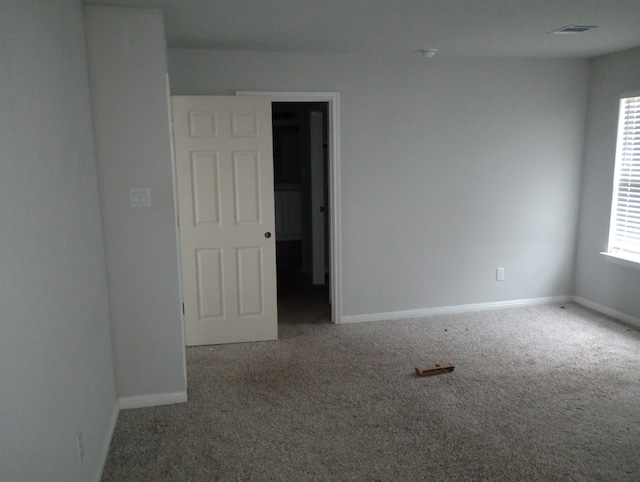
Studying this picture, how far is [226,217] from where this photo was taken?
13.1 feet

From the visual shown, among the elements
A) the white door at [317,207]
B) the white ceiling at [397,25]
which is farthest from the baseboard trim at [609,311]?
the white door at [317,207]

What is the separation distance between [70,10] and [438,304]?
3.88 metres

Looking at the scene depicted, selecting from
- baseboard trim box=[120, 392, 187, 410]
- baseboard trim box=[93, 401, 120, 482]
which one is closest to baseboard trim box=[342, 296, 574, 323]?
baseboard trim box=[120, 392, 187, 410]

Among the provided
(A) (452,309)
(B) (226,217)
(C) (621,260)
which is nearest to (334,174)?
(B) (226,217)

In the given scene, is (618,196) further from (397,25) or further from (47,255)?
(47,255)

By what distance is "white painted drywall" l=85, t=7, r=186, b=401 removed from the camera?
9.32ft

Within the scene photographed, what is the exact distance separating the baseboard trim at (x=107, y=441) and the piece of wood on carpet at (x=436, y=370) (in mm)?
2035

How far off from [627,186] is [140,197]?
427 centimetres

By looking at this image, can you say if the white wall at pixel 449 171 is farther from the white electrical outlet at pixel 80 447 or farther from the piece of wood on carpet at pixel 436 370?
the white electrical outlet at pixel 80 447

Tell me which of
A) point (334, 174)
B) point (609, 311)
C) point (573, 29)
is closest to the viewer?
point (573, 29)

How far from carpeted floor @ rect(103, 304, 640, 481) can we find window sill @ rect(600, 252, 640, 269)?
0.60m

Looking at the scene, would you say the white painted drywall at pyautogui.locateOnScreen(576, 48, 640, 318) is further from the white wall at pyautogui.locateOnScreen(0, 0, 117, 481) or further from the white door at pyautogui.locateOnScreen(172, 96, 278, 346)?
the white wall at pyautogui.locateOnScreen(0, 0, 117, 481)

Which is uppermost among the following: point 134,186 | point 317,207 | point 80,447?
point 134,186

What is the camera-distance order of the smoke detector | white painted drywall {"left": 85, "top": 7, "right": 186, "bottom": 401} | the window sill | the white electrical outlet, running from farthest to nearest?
the window sill → the smoke detector → white painted drywall {"left": 85, "top": 7, "right": 186, "bottom": 401} → the white electrical outlet
